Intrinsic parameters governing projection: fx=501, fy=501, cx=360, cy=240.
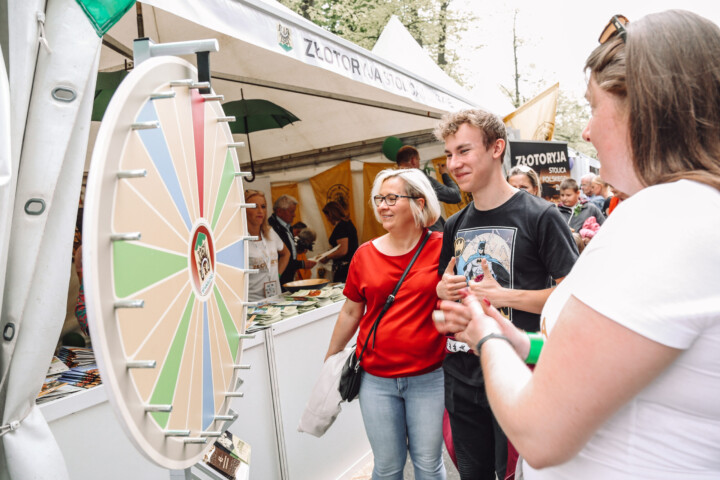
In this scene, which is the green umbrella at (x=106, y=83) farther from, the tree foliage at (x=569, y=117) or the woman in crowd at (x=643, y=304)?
the tree foliage at (x=569, y=117)

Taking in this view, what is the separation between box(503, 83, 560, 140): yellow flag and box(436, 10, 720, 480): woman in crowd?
725 cm

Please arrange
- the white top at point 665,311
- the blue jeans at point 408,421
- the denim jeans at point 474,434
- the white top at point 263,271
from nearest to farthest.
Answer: the white top at point 665,311 → the denim jeans at point 474,434 → the blue jeans at point 408,421 → the white top at point 263,271

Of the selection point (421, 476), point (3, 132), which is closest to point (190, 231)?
point (3, 132)

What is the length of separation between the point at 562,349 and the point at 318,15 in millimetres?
13686

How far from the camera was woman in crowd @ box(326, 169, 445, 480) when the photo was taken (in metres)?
2.19

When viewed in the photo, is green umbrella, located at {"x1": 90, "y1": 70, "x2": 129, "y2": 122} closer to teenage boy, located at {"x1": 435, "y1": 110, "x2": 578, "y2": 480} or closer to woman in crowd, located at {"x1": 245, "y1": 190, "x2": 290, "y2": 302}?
woman in crowd, located at {"x1": 245, "y1": 190, "x2": 290, "y2": 302}

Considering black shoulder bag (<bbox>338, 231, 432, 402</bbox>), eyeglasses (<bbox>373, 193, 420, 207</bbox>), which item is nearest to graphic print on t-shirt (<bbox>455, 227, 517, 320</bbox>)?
black shoulder bag (<bbox>338, 231, 432, 402</bbox>)


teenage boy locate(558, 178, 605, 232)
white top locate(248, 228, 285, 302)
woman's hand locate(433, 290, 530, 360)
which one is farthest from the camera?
teenage boy locate(558, 178, 605, 232)

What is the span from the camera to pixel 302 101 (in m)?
5.47

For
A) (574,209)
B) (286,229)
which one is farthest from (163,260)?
(574,209)

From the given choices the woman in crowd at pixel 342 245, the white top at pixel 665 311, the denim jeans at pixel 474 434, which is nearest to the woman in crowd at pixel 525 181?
the denim jeans at pixel 474 434

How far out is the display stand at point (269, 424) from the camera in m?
1.73

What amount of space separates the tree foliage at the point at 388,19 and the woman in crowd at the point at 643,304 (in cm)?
1278

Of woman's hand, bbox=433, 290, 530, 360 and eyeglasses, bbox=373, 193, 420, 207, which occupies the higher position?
eyeglasses, bbox=373, 193, 420, 207
